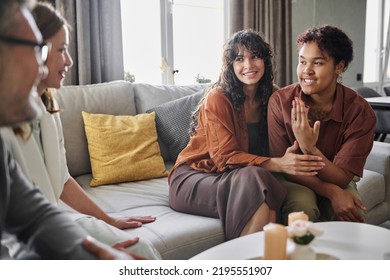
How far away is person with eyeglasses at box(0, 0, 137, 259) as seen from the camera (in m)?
0.50

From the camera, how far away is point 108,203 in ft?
3.94

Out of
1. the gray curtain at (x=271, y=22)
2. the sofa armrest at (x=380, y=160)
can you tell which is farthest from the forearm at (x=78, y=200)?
the gray curtain at (x=271, y=22)

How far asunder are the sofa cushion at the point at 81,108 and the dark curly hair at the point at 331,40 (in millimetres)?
661

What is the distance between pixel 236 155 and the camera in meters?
1.12

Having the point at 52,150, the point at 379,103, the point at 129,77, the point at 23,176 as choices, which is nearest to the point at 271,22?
the point at 379,103

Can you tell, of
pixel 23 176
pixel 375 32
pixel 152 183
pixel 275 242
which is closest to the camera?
pixel 23 176

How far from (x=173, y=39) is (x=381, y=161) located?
1.10 m

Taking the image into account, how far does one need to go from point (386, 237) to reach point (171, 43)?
1.48 meters

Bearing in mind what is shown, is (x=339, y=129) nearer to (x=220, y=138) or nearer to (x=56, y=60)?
(x=220, y=138)

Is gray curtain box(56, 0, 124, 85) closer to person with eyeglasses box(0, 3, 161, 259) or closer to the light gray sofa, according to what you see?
the light gray sofa

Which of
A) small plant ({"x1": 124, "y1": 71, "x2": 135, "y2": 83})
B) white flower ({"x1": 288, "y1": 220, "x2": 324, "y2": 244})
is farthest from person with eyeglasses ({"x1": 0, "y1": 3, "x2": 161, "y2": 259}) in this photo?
small plant ({"x1": 124, "y1": 71, "x2": 135, "y2": 83})

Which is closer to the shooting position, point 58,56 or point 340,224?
point 58,56
